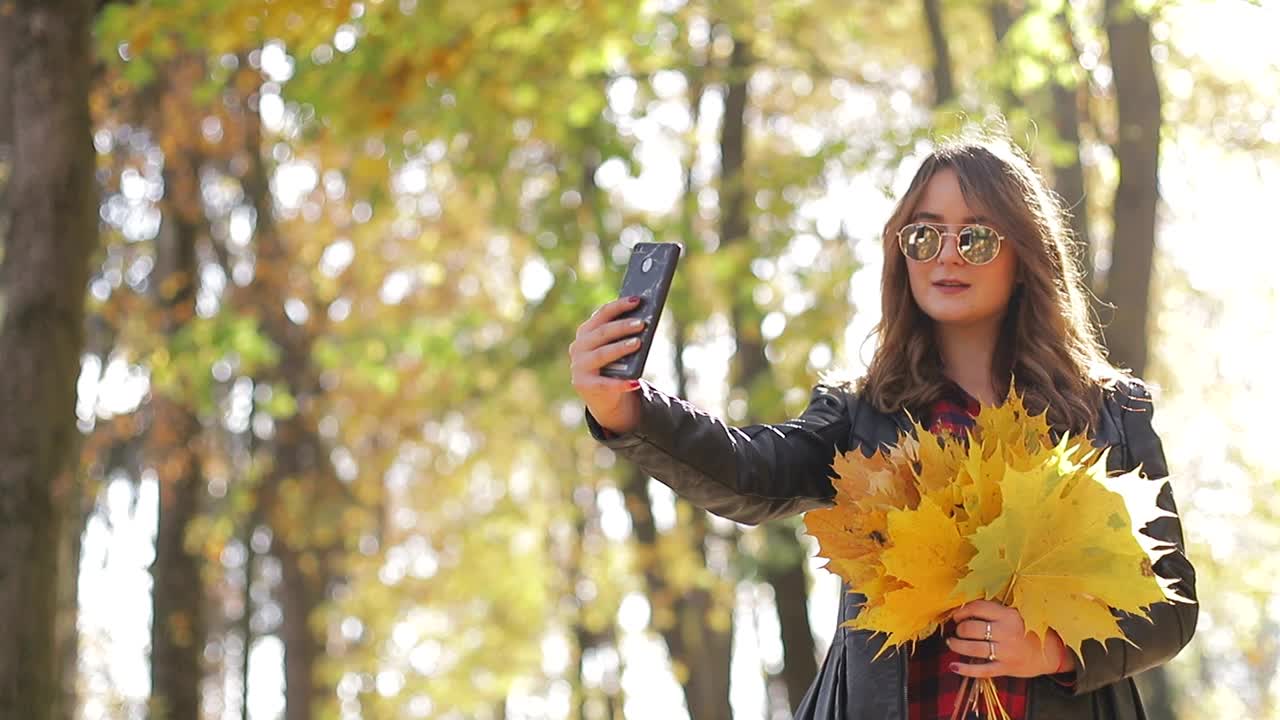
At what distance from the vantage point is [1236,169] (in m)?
11.5

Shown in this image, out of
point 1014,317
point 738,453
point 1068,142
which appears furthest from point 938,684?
point 1068,142

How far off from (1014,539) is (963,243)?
32.4 inches

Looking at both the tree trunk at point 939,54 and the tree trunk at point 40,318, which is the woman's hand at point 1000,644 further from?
the tree trunk at point 939,54

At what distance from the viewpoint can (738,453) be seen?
10.5ft

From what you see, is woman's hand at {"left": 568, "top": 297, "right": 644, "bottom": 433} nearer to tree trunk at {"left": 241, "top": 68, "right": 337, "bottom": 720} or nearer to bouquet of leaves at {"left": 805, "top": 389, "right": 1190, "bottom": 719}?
bouquet of leaves at {"left": 805, "top": 389, "right": 1190, "bottom": 719}

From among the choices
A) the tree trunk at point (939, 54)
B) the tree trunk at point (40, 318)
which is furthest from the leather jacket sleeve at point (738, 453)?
the tree trunk at point (939, 54)

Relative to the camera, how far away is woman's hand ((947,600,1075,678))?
285 cm

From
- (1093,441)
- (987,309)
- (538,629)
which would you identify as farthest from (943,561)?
(538,629)

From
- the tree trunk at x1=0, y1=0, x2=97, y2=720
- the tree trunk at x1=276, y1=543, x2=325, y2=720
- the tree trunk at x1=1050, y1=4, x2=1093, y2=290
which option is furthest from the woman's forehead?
the tree trunk at x1=276, y1=543, x2=325, y2=720

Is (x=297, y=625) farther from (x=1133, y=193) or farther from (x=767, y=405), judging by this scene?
(x=1133, y=193)

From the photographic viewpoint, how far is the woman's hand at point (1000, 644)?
285 centimetres

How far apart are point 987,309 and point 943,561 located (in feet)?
2.68

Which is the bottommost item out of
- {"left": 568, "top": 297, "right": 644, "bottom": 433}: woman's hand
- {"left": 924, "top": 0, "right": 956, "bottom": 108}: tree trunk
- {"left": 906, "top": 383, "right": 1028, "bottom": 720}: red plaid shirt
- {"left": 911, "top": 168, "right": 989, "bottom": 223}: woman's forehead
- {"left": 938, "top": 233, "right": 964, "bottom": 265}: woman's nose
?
{"left": 906, "top": 383, "right": 1028, "bottom": 720}: red plaid shirt

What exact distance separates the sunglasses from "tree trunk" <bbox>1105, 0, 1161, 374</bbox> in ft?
16.5
